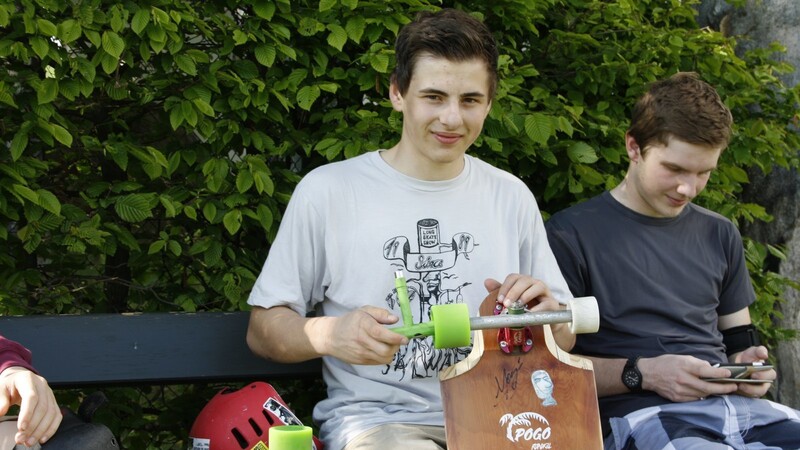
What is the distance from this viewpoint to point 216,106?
377 cm

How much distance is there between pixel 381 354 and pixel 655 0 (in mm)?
2706

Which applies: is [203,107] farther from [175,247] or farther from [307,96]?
[175,247]

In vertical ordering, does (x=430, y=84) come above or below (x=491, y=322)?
above

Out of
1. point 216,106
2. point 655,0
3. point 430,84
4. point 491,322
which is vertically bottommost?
point 491,322

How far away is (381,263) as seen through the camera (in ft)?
10.4

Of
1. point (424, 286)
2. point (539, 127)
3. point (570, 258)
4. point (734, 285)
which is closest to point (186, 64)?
point (424, 286)

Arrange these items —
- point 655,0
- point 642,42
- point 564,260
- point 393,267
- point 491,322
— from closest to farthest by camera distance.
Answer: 1. point 491,322
2. point 393,267
3. point 564,260
4. point 642,42
5. point 655,0

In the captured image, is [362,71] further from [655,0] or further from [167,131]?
[655,0]

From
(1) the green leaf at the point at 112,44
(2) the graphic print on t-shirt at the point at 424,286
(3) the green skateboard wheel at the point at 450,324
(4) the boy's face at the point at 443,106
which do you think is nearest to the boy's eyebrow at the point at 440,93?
(4) the boy's face at the point at 443,106

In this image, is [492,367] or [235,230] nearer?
[492,367]

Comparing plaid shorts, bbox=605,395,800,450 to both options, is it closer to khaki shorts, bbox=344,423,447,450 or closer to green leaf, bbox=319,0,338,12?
khaki shorts, bbox=344,423,447,450

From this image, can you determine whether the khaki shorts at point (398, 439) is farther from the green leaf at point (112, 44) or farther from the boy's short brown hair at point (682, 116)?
the green leaf at point (112, 44)

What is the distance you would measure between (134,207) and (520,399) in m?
1.54

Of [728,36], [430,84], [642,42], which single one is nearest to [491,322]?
[430,84]
